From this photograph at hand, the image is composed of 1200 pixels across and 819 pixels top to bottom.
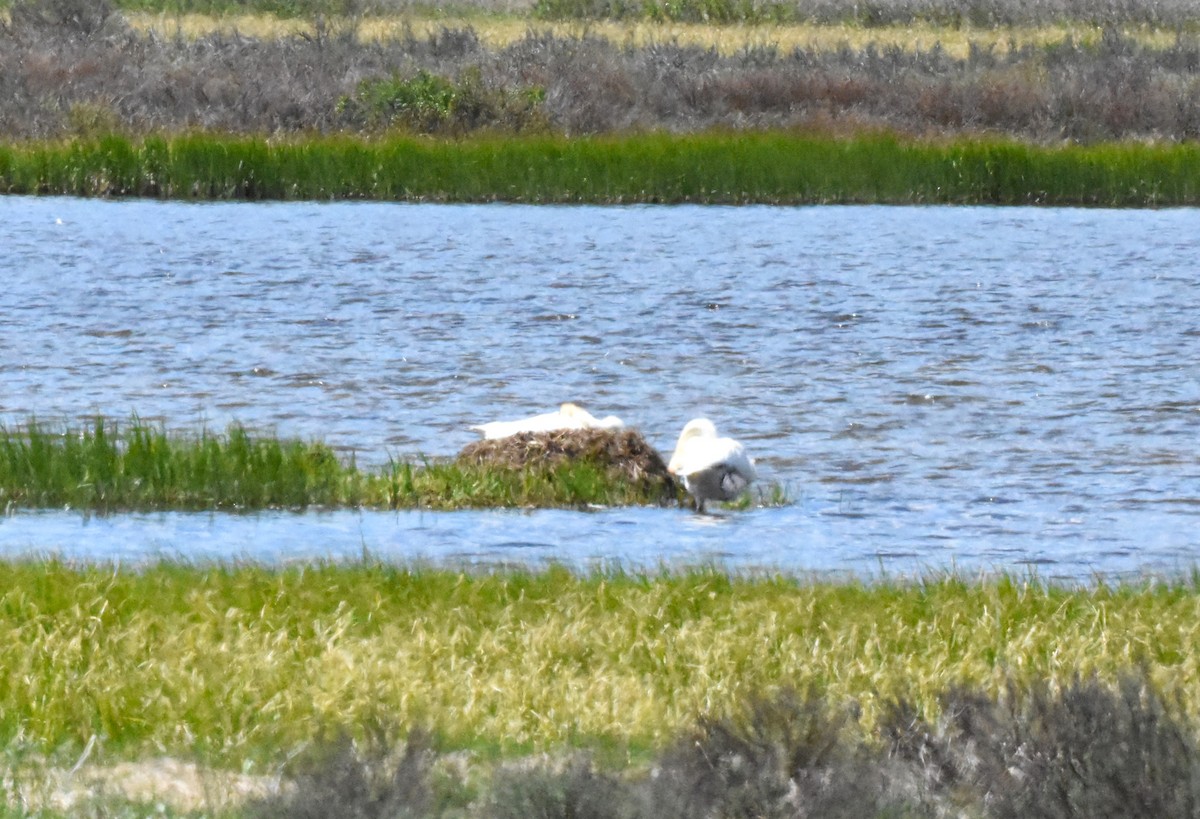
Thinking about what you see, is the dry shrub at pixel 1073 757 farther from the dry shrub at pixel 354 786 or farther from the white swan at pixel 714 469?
the white swan at pixel 714 469

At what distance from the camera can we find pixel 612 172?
93.5 feet

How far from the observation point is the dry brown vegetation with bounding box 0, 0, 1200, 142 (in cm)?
3222

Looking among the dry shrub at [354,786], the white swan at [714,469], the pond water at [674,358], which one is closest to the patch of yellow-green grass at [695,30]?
the pond water at [674,358]

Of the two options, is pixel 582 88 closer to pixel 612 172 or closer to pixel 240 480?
pixel 612 172

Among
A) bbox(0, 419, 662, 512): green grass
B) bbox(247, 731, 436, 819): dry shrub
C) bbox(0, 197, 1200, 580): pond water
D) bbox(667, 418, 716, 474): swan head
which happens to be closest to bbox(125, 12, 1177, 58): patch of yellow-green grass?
bbox(0, 197, 1200, 580): pond water

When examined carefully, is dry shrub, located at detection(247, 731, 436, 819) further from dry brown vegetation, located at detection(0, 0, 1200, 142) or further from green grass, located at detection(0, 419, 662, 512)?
dry brown vegetation, located at detection(0, 0, 1200, 142)

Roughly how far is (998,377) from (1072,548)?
632 centimetres

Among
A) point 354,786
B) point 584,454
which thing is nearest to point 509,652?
point 354,786

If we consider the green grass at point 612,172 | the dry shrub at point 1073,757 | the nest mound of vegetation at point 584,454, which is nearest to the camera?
the dry shrub at point 1073,757

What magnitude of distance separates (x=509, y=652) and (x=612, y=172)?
2136 cm

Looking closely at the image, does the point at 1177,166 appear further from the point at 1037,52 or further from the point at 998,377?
the point at 998,377

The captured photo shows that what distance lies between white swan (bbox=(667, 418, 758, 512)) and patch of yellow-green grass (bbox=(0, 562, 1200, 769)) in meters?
2.49

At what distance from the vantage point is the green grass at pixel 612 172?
27891 mm

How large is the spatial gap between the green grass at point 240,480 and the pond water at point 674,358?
0.94 feet
